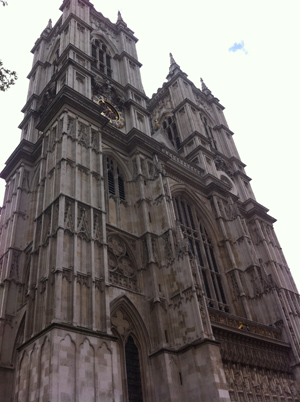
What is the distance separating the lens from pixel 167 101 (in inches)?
1774

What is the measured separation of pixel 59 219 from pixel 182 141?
22.6 m

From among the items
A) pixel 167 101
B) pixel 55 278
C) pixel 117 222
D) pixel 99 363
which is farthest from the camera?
pixel 167 101

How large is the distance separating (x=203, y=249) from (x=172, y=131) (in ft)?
61.0

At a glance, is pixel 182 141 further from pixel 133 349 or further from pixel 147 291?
pixel 133 349

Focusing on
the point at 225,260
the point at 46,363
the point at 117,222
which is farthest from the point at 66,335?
the point at 225,260

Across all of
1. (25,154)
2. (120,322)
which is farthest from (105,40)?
(120,322)

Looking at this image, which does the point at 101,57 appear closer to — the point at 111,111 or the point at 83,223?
the point at 111,111

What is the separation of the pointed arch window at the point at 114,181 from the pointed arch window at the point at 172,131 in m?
14.8

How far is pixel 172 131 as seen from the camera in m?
41.9

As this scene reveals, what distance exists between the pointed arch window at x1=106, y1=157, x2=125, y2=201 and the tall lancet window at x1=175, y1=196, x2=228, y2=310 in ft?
16.1

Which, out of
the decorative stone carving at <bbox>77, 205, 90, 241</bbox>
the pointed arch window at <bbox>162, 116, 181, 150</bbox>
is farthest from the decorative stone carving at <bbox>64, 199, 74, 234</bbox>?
the pointed arch window at <bbox>162, 116, 181, 150</bbox>

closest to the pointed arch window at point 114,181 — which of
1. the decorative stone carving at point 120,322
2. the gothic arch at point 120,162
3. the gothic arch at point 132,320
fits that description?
the gothic arch at point 120,162

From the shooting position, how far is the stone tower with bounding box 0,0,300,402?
15.7m

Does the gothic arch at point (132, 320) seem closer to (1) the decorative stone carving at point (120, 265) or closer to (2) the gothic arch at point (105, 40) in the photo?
(1) the decorative stone carving at point (120, 265)
